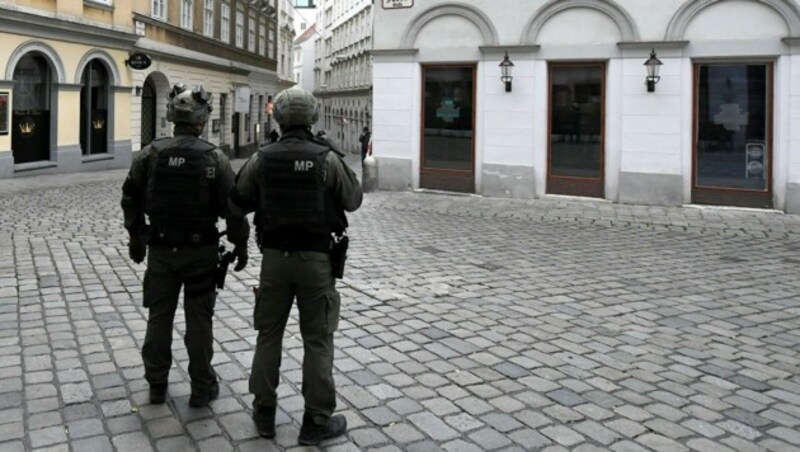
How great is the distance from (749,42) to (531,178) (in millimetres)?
4953

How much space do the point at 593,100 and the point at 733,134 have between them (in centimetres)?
282

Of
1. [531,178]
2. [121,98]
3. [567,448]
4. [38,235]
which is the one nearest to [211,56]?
[121,98]

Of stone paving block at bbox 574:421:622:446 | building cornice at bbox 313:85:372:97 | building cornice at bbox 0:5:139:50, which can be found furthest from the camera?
building cornice at bbox 313:85:372:97

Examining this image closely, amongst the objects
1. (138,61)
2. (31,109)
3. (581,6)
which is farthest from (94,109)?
(581,6)

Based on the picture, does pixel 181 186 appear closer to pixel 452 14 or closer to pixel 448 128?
pixel 448 128

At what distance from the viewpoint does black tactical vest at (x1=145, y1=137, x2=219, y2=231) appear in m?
4.18

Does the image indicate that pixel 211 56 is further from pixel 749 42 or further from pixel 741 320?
pixel 741 320

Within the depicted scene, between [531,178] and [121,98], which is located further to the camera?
[121,98]

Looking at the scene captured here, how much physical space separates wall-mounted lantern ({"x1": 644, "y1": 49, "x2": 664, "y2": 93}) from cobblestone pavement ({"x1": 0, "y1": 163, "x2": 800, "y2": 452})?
465 centimetres

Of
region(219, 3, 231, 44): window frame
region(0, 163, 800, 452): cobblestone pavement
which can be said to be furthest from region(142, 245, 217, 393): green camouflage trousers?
region(219, 3, 231, 44): window frame

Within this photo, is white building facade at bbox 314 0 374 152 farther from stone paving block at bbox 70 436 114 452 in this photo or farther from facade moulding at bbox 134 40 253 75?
stone paving block at bbox 70 436 114 452

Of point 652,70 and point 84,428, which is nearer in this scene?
point 84,428

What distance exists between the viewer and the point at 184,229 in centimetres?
421

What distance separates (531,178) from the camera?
1576 cm
